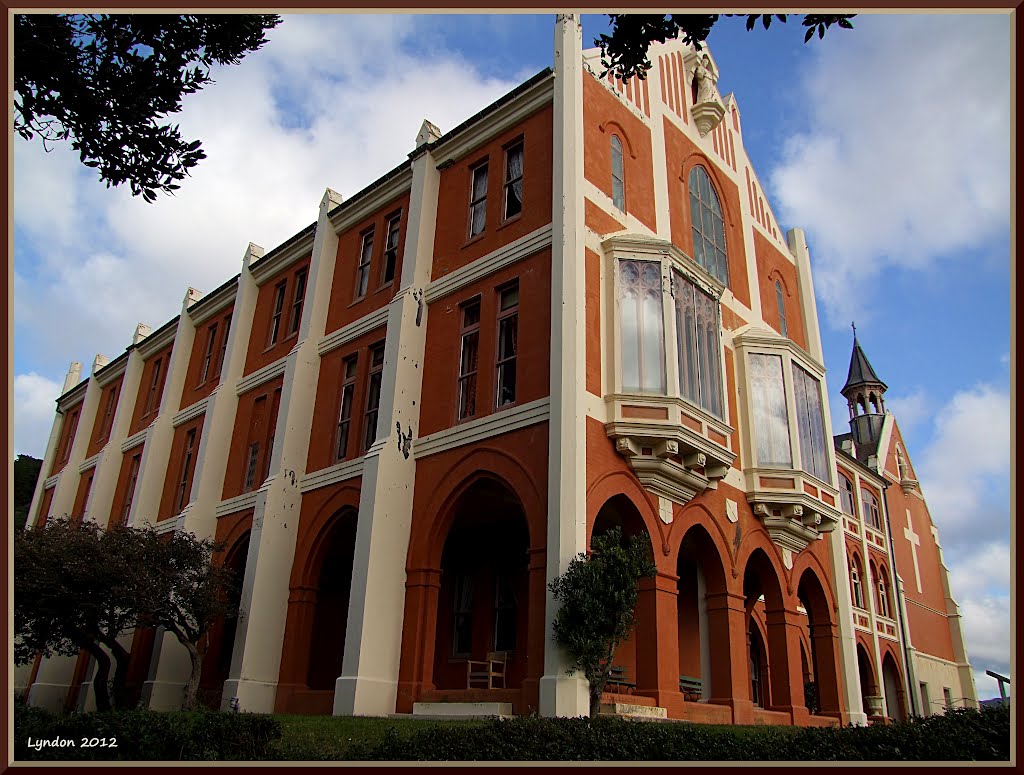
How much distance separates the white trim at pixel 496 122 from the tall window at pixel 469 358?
14.2 ft

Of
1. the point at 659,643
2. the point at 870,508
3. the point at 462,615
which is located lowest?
the point at 659,643

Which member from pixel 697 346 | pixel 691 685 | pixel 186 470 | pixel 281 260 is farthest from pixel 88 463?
pixel 697 346

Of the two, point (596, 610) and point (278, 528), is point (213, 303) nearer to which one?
point (278, 528)

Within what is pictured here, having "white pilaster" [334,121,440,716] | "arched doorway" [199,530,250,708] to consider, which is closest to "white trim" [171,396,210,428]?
"arched doorway" [199,530,250,708]

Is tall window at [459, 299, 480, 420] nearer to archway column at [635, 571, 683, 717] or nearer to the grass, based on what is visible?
archway column at [635, 571, 683, 717]

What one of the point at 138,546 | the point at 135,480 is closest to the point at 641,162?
the point at 138,546

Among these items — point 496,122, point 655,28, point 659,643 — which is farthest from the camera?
point 496,122

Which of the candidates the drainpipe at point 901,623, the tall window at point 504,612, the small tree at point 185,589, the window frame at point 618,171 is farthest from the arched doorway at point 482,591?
the drainpipe at point 901,623

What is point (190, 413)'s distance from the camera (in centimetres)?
2825

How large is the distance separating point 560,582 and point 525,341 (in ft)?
17.1

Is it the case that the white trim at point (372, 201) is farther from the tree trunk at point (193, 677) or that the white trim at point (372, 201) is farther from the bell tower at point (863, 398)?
the bell tower at point (863, 398)

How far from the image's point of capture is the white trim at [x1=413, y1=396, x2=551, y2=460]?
15.8m

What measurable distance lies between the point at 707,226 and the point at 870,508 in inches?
1063

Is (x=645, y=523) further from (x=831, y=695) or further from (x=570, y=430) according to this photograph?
(x=831, y=695)
